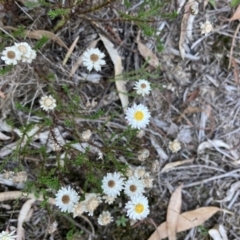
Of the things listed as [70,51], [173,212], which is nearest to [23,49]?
[70,51]

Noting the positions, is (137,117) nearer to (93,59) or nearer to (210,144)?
(93,59)

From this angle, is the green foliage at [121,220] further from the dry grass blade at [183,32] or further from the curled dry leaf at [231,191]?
the dry grass blade at [183,32]

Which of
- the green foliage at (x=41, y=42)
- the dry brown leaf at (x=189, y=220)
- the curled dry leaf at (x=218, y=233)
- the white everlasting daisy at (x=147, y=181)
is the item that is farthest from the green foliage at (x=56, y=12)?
the curled dry leaf at (x=218, y=233)

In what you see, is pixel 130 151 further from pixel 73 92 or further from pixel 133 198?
pixel 73 92

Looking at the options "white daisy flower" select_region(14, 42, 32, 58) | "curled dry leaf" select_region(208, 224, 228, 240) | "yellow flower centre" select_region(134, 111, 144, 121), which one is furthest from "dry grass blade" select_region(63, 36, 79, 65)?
"curled dry leaf" select_region(208, 224, 228, 240)

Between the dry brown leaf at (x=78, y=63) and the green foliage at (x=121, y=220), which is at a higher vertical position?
the dry brown leaf at (x=78, y=63)

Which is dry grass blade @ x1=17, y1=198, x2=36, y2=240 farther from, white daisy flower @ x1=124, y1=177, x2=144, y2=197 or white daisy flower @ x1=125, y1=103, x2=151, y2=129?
white daisy flower @ x1=125, y1=103, x2=151, y2=129

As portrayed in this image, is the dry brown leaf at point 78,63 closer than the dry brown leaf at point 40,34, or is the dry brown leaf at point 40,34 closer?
the dry brown leaf at point 40,34
